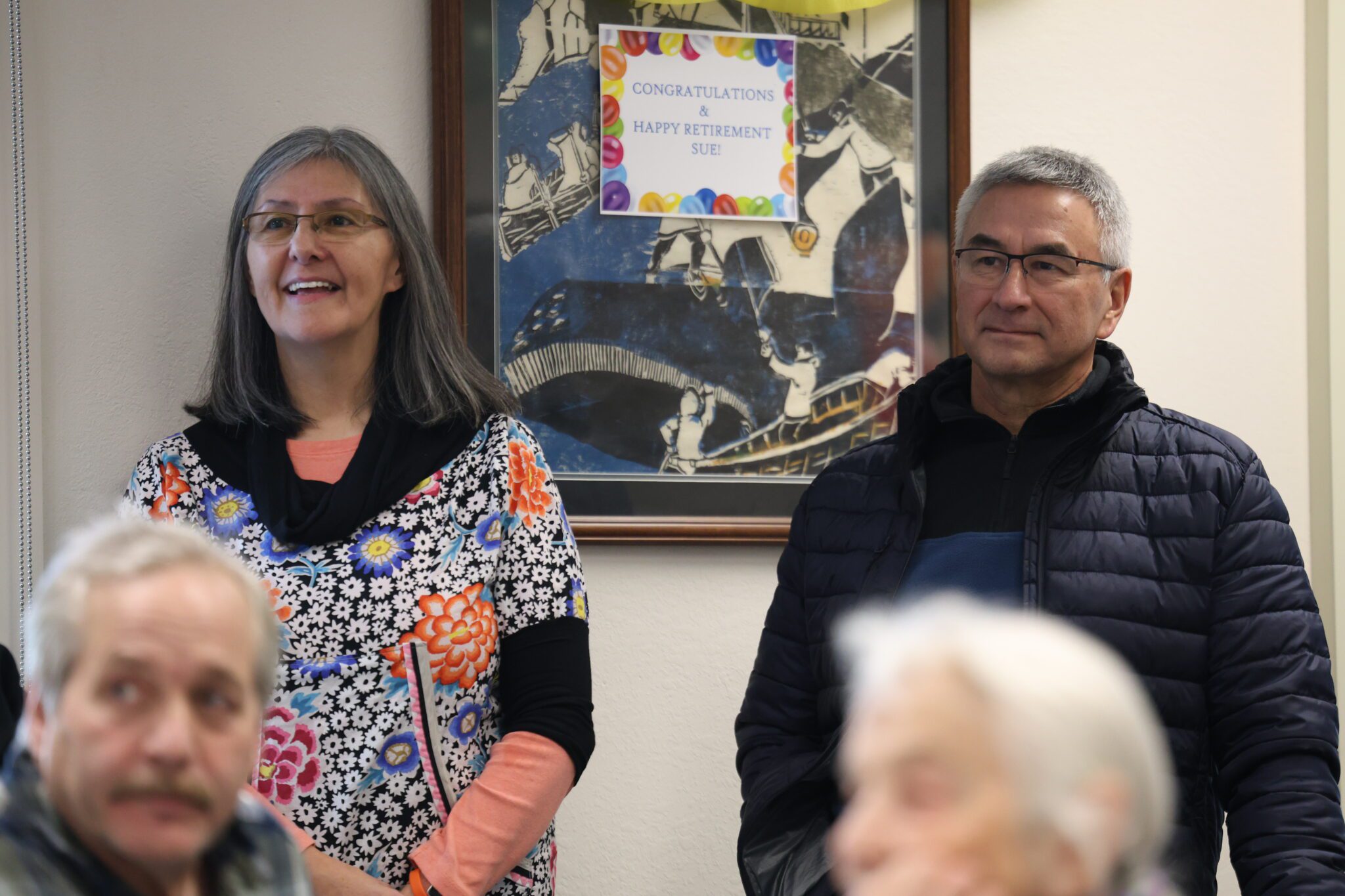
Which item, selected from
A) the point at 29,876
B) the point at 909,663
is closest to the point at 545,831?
the point at 29,876

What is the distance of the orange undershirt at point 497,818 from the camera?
1.52m

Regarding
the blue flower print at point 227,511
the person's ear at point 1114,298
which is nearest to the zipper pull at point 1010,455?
the person's ear at point 1114,298

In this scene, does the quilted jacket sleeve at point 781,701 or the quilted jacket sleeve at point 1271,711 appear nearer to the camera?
the quilted jacket sleeve at point 1271,711

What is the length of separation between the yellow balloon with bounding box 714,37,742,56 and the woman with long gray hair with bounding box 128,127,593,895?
72cm

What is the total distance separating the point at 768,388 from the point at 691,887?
0.92 metres

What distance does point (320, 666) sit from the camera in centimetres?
155

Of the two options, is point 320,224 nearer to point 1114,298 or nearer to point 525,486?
point 525,486

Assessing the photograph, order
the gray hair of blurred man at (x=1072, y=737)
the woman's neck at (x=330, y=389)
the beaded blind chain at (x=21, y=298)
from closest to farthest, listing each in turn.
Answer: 1. the gray hair of blurred man at (x=1072, y=737)
2. the woman's neck at (x=330, y=389)
3. the beaded blind chain at (x=21, y=298)

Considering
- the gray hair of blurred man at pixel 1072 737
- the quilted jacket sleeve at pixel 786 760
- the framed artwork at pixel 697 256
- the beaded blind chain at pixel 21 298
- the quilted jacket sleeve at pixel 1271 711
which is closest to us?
the gray hair of blurred man at pixel 1072 737

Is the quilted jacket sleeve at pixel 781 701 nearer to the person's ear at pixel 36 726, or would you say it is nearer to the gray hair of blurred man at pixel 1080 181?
the gray hair of blurred man at pixel 1080 181

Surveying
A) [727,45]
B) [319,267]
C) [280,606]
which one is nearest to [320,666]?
[280,606]

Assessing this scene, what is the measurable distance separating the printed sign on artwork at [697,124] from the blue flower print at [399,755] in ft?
3.41

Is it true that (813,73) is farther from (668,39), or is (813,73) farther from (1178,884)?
(1178,884)

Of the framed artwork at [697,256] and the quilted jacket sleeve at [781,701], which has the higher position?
the framed artwork at [697,256]
